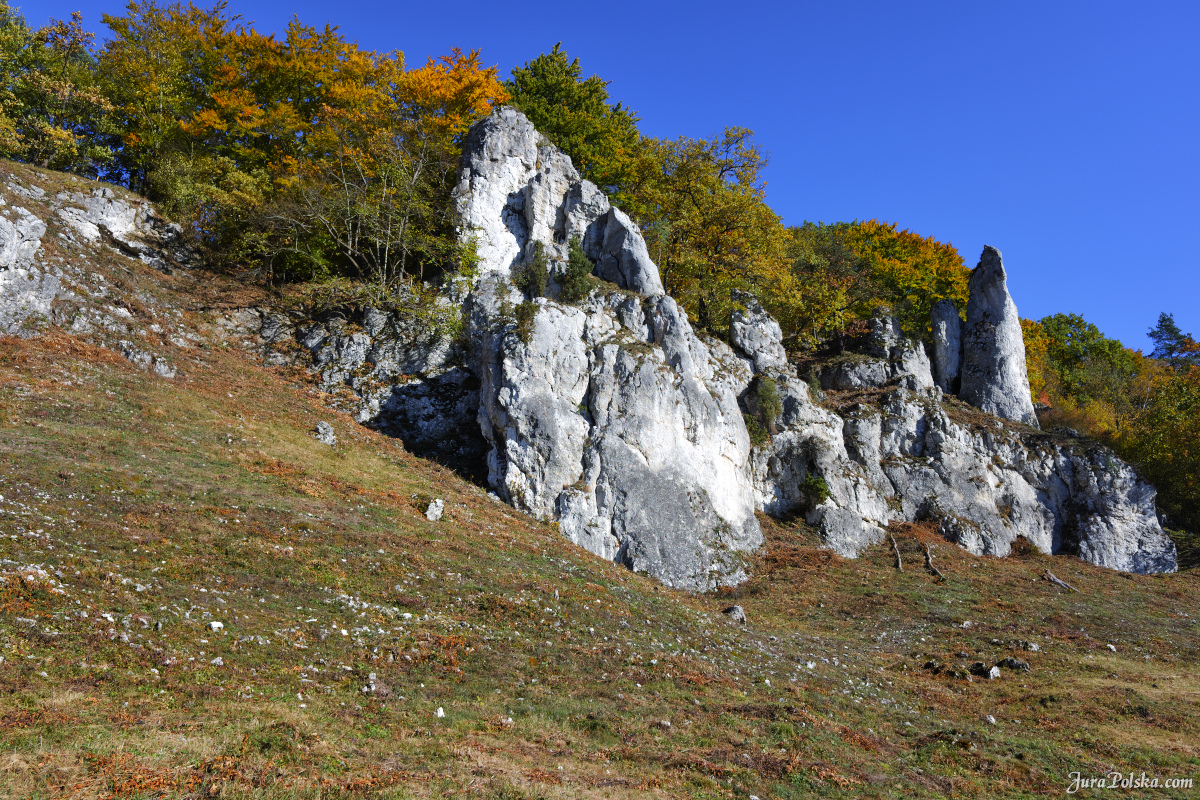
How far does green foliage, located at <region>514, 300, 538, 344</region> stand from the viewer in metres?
30.8

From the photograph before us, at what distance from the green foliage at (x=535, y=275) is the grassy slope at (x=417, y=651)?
14055 millimetres

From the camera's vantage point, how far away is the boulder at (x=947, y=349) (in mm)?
50594

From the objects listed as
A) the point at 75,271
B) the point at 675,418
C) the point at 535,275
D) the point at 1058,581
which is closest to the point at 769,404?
the point at 675,418

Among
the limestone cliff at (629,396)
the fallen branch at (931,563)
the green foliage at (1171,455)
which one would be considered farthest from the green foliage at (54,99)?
the green foliage at (1171,455)

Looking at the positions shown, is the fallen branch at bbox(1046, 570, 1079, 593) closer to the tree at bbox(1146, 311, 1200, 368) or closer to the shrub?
the shrub

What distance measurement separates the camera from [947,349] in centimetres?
5088

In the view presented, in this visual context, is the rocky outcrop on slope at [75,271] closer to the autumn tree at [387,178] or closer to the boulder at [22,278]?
the boulder at [22,278]

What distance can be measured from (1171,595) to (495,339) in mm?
40741

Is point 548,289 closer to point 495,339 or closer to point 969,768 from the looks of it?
point 495,339

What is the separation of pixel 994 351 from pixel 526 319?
4062 centimetres

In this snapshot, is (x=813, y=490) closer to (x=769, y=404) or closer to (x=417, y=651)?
(x=769, y=404)

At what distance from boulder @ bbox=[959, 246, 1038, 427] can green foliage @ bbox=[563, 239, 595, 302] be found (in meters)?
34.7

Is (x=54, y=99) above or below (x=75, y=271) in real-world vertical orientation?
above

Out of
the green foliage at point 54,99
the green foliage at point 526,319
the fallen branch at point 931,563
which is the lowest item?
A: the fallen branch at point 931,563
